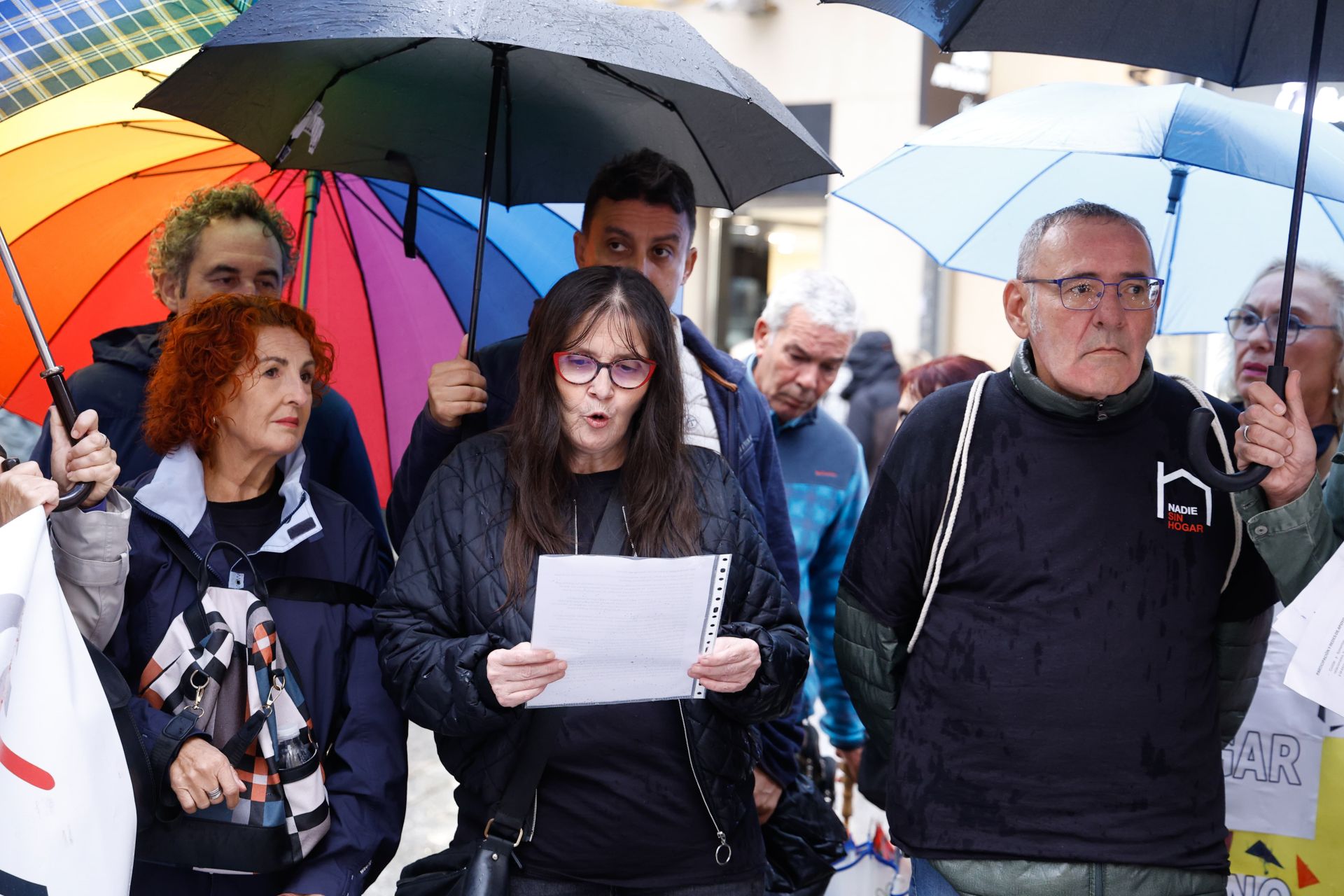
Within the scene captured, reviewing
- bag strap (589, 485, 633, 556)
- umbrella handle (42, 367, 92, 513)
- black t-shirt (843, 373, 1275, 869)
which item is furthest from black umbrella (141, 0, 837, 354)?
black t-shirt (843, 373, 1275, 869)

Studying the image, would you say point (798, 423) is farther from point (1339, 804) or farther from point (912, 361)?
point (912, 361)

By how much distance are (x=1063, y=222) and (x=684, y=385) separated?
94 centimetres

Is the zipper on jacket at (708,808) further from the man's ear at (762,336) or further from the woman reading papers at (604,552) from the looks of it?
the man's ear at (762,336)

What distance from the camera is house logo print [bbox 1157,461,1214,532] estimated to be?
288 centimetres

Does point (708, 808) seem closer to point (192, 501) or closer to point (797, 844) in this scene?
point (797, 844)

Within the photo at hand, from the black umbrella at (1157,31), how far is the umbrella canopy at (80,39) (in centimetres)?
144

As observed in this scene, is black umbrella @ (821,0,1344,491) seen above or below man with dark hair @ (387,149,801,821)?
above

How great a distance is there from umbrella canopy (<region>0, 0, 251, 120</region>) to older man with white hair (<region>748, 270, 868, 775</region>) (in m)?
2.27

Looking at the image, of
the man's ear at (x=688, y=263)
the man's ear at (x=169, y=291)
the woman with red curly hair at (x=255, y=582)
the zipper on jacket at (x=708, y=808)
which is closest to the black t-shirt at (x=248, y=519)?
the woman with red curly hair at (x=255, y=582)

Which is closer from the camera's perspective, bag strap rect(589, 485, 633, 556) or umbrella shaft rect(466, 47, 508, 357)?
bag strap rect(589, 485, 633, 556)

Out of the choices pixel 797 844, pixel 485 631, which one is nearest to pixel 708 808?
pixel 485 631

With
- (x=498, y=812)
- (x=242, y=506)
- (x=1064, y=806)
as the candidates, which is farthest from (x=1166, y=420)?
(x=242, y=506)

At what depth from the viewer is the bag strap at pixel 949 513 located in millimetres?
2922

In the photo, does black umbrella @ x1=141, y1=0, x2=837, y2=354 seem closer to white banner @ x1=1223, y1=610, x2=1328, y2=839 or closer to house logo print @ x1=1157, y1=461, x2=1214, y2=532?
house logo print @ x1=1157, y1=461, x2=1214, y2=532
